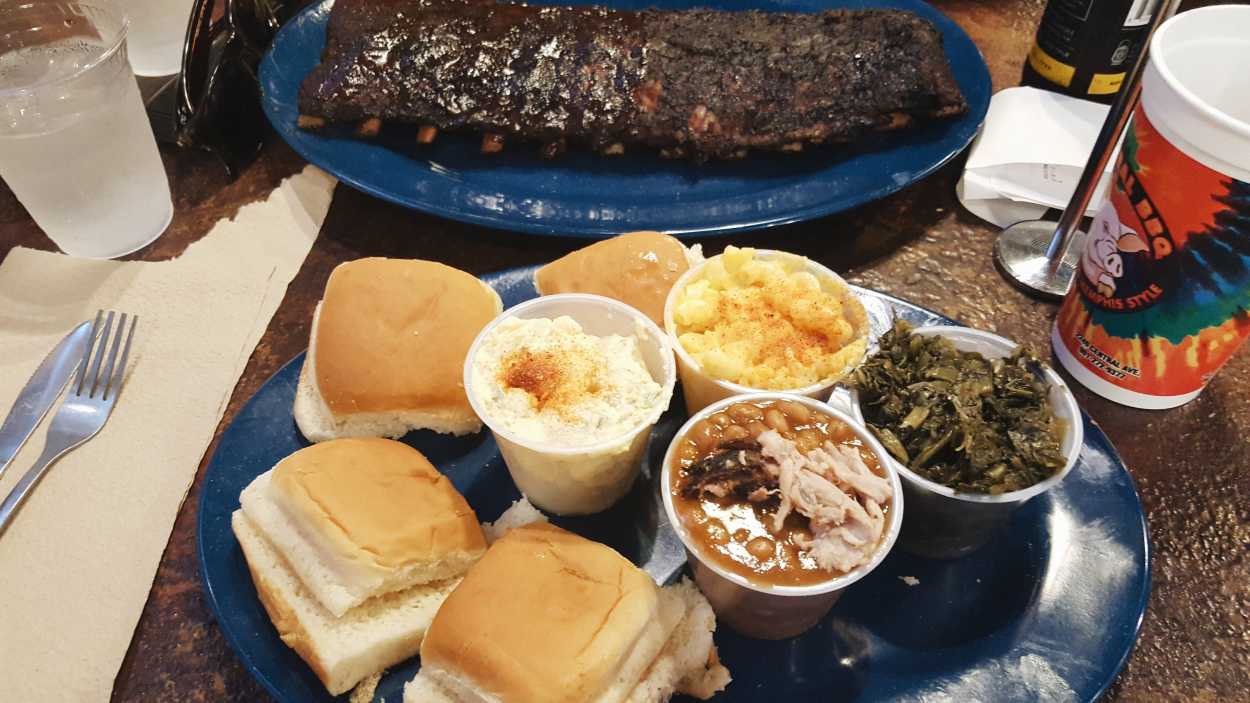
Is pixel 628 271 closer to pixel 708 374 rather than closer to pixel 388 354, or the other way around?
pixel 708 374

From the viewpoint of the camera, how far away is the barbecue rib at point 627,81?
3049 millimetres

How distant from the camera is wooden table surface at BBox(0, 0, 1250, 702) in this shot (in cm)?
196

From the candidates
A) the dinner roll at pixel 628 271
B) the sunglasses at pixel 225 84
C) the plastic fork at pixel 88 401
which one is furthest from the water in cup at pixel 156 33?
the dinner roll at pixel 628 271

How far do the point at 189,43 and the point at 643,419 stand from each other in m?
2.33

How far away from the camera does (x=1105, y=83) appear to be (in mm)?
3180

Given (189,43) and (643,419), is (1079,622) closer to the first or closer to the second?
(643,419)

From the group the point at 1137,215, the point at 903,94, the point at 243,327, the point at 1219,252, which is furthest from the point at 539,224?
the point at 1219,252

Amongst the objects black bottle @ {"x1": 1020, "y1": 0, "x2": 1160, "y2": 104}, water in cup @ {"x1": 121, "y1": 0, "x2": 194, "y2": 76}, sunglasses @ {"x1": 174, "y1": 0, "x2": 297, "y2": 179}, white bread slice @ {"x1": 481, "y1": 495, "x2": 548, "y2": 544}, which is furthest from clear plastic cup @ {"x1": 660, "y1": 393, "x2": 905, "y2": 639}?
water in cup @ {"x1": 121, "y1": 0, "x2": 194, "y2": 76}

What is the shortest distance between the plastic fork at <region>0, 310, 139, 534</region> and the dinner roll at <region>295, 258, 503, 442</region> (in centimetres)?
63

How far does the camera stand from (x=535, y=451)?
75.7 inches

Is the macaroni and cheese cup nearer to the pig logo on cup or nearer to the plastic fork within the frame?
the pig logo on cup

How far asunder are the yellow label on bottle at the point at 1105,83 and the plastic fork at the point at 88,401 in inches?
138

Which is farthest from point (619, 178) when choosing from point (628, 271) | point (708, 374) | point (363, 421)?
point (363, 421)

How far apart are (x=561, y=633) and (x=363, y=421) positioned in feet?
2.89
